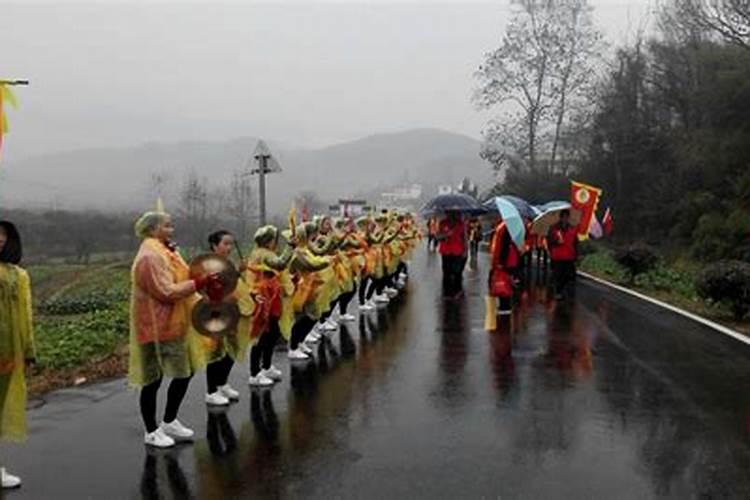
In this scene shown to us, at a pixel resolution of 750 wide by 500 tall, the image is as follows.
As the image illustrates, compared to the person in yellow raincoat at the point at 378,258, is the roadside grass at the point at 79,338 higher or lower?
lower

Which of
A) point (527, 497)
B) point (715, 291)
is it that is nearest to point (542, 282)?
point (715, 291)

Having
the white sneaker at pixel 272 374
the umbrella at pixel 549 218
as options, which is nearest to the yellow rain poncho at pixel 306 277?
the white sneaker at pixel 272 374

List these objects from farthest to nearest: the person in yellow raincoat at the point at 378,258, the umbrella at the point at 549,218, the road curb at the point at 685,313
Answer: the umbrella at the point at 549,218 < the person in yellow raincoat at the point at 378,258 < the road curb at the point at 685,313

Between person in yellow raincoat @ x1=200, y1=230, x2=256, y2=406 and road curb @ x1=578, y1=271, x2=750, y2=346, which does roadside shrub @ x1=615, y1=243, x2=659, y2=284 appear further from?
person in yellow raincoat @ x1=200, y1=230, x2=256, y2=406

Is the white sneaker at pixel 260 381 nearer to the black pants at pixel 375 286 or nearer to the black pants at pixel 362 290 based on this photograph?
the black pants at pixel 362 290

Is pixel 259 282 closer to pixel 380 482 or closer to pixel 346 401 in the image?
pixel 346 401

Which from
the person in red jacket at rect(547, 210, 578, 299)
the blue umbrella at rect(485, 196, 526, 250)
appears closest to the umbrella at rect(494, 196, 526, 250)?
the blue umbrella at rect(485, 196, 526, 250)

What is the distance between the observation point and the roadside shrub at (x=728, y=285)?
41.7ft

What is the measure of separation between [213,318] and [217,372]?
1.25m

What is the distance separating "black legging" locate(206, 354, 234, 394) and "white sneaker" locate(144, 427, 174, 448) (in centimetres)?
124

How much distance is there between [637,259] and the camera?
19.4 m

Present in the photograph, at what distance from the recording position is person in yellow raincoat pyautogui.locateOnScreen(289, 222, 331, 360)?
31.8 feet

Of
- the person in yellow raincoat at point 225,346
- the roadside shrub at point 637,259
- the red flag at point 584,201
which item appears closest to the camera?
the person in yellow raincoat at point 225,346

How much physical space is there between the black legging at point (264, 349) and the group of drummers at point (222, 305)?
0.4 inches
